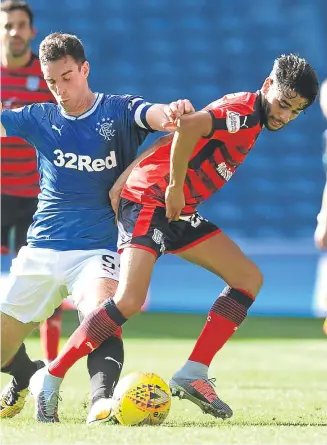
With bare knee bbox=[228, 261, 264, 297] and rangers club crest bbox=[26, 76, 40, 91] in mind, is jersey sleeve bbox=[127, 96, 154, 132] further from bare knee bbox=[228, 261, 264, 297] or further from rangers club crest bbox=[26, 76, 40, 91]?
rangers club crest bbox=[26, 76, 40, 91]

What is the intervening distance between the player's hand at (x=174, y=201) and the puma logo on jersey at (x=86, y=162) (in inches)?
16.1

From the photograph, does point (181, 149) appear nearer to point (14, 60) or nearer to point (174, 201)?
point (174, 201)

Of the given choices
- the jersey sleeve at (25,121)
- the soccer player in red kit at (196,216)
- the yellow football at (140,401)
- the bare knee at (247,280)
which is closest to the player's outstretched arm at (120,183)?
the soccer player in red kit at (196,216)

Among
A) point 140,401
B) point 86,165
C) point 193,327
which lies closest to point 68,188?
point 86,165

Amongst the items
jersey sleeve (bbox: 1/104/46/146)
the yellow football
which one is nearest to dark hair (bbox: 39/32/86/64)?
jersey sleeve (bbox: 1/104/46/146)

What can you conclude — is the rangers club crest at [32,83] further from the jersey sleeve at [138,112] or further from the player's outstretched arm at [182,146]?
the player's outstretched arm at [182,146]

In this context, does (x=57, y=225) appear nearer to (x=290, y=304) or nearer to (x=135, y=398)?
(x=135, y=398)

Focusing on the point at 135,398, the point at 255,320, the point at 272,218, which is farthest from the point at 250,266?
the point at 272,218

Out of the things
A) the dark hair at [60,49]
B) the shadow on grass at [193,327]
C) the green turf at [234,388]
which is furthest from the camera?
the shadow on grass at [193,327]

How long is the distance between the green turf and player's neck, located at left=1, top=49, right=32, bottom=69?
1.93 meters

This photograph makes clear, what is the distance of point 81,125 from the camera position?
520 cm

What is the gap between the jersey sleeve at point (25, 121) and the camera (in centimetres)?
527

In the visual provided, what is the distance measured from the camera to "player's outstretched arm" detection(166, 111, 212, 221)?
4.71 m

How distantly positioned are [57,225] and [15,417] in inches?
35.9
